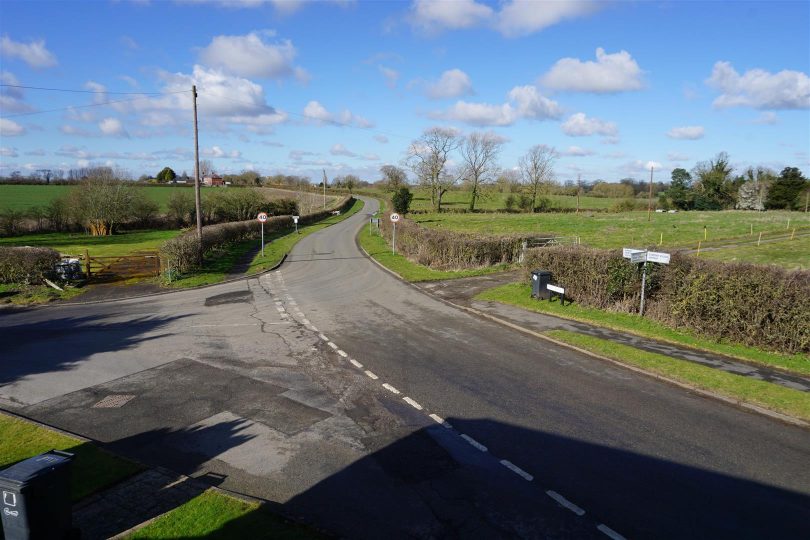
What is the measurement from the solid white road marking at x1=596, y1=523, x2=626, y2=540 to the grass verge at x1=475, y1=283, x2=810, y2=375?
803 cm

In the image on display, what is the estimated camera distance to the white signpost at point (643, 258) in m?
14.3

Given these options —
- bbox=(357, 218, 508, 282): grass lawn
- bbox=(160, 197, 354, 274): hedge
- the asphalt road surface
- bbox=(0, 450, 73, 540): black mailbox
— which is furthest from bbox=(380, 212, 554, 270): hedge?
bbox=(0, 450, 73, 540): black mailbox

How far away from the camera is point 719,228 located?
4747cm

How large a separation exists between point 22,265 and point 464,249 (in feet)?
65.8

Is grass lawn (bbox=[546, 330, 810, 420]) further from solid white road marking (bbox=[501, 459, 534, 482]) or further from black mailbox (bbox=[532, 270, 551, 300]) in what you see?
solid white road marking (bbox=[501, 459, 534, 482])

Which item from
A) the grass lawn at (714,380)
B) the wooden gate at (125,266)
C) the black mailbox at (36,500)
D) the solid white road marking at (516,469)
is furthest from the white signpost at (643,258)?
the wooden gate at (125,266)

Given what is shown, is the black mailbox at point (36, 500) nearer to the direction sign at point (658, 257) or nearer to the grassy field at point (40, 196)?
the direction sign at point (658, 257)

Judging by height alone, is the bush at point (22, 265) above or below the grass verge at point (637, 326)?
above

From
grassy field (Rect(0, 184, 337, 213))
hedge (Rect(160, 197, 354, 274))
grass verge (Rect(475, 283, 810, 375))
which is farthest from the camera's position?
grassy field (Rect(0, 184, 337, 213))

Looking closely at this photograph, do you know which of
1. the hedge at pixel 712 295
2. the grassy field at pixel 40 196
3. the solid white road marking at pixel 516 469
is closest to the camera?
the solid white road marking at pixel 516 469

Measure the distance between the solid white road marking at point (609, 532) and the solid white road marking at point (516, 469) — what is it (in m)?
1.16

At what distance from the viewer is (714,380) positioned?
10.3m

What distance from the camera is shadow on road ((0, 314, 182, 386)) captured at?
1194 centimetres

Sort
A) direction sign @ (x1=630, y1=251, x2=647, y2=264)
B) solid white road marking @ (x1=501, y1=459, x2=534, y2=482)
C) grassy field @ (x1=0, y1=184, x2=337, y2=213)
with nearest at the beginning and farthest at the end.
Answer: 1. solid white road marking @ (x1=501, y1=459, x2=534, y2=482)
2. direction sign @ (x1=630, y1=251, x2=647, y2=264)
3. grassy field @ (x1=0, y1=184, x2=337, y2=213)
